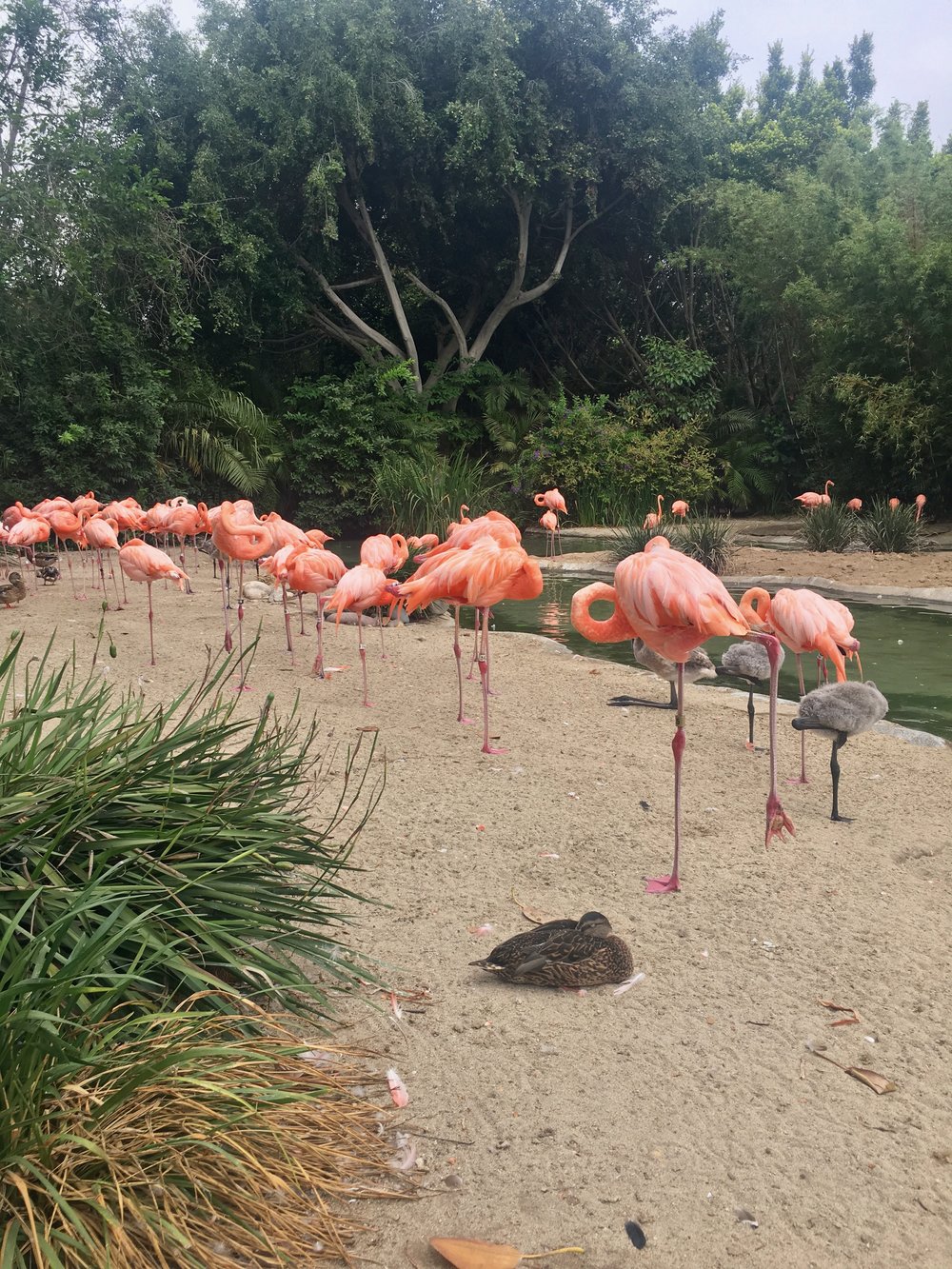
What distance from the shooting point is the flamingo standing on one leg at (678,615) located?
3568 mm

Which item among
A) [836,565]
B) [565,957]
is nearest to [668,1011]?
[565,957]

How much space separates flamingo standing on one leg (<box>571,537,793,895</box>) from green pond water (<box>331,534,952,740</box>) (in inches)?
119

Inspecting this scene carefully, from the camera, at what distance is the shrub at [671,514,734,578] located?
14.0 metres

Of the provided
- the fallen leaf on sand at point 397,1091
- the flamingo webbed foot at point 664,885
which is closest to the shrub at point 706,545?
the flamingo webbed foot at point 664,885

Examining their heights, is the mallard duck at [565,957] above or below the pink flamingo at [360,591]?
below

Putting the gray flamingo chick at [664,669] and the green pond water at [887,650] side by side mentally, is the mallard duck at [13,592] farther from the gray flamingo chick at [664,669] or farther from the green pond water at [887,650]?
the gray flamingo chick at [664,669]

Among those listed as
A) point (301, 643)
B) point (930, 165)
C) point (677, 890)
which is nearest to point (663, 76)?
point (930, 165)

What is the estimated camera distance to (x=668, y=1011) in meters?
2.78

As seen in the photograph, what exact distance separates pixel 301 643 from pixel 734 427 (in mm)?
17751

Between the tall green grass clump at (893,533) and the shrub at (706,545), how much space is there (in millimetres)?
2567

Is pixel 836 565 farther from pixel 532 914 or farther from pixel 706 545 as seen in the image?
pixel 532 914

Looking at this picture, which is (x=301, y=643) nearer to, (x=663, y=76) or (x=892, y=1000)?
(x=892, y=1000)

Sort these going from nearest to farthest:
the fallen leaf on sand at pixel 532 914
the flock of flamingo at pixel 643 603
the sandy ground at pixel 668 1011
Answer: the sandy ground at pixel 668 1011, the fallen leaf on sand at pixel 532 914, the flock of flamingo at pixel 643 603

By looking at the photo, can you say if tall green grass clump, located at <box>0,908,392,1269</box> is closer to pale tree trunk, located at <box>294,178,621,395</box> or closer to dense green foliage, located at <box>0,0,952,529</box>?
dense green foliage, located at <box>0,0,952,529</box>
